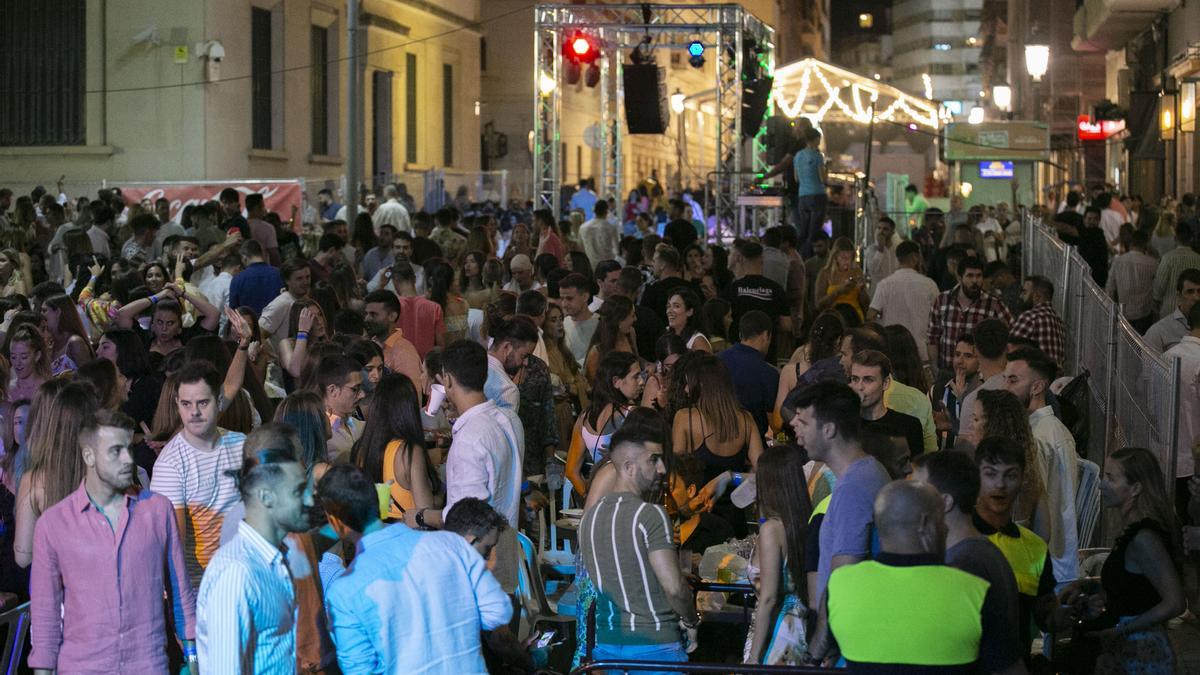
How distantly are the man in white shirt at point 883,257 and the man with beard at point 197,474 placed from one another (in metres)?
13.2

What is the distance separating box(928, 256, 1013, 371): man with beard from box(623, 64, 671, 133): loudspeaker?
1419cm

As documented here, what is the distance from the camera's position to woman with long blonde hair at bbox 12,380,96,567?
249 inches

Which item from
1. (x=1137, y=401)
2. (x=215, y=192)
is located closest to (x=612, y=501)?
(x=1137, y=401)

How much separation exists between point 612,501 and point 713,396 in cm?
272

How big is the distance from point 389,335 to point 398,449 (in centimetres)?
355

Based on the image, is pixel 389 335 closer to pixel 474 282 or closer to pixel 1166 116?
pixel 474 282

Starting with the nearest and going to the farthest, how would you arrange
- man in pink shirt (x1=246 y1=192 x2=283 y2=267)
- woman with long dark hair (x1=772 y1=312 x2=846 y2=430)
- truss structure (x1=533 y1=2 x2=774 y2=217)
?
woman with long dark hair (x1=772 y1=312 x2=846 y2=430) → man in pink shirt (x1=246 y1=192 x2=283 y2=267) → truss structure (x1=533 y1=2 x2=774 y2=217)

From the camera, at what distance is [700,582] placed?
22.3 ft

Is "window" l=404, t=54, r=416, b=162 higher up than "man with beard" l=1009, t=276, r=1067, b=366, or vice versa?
"window" l=404, t=54, r=416, b=162

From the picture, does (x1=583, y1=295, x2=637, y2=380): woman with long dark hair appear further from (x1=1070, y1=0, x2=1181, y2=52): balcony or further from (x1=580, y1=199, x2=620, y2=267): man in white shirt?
(x1=1070, y1=0, x2=1181, y2=52): balcony

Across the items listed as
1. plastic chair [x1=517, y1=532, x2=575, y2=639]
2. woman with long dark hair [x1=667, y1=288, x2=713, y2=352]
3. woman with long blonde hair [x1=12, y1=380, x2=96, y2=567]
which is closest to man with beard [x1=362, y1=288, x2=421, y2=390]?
woman with long dark hair [x1=667, y1=288, x2=713, y2=352]

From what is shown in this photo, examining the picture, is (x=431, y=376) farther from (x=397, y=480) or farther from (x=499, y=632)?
(x=499, y=632)

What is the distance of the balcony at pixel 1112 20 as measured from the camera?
91.6 ft

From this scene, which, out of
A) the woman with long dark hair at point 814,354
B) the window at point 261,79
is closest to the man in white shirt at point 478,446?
the woman with long dark hair at point 814,354
